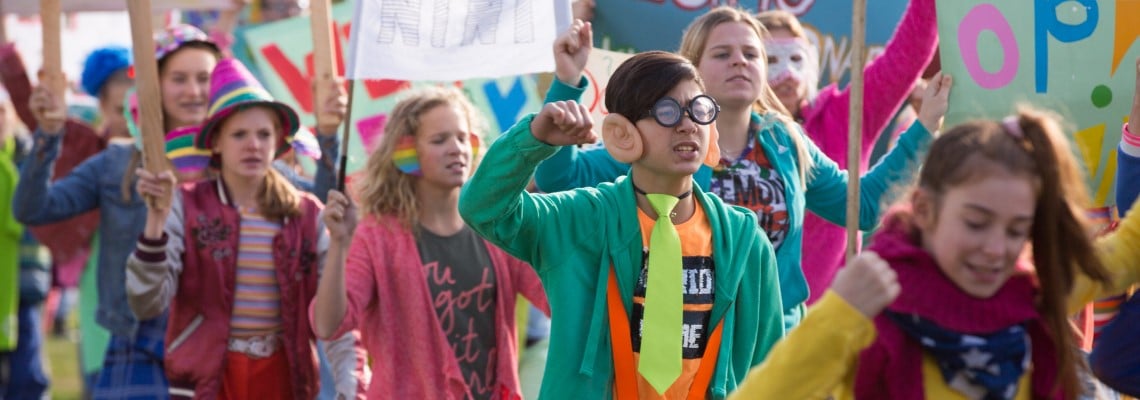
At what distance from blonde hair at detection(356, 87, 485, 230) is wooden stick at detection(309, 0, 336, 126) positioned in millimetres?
494

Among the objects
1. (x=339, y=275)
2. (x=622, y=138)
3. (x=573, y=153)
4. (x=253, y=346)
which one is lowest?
(x=253, y=346)

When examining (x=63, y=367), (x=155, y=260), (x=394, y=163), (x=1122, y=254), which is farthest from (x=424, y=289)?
(x=63, y=367)

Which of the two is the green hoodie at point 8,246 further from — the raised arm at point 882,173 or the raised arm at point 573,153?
the raised arm at point 882,173

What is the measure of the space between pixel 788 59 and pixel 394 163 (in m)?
1.56

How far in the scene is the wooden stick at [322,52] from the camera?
21.2 feet

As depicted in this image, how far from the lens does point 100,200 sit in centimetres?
701

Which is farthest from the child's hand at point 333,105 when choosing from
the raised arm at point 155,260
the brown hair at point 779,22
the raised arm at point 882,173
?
the raised arm at point 882,173

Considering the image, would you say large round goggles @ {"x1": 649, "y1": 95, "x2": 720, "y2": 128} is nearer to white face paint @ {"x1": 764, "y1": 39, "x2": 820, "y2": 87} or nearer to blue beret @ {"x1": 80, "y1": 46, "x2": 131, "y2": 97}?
white face paint @ {"x1": 764, "y1": 39, "x2": 820, "y2": 87}

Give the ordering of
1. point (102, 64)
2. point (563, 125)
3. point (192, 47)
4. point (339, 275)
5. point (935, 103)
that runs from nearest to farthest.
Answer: point (563, 125) → point (935, 103) → point (339, 275) → point (192, 47) → point (102, 64)

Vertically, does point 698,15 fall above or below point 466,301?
above

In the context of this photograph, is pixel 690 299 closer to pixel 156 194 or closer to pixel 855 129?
pixel 855 129

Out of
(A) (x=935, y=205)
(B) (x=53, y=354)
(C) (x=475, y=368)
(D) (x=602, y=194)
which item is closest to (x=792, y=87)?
(C) (x=475, y=368)

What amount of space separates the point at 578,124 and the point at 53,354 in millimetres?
11686

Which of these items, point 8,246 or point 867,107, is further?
point 8,246
